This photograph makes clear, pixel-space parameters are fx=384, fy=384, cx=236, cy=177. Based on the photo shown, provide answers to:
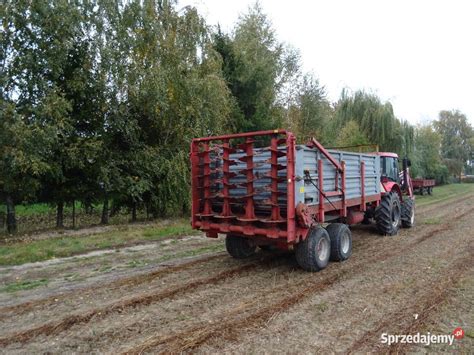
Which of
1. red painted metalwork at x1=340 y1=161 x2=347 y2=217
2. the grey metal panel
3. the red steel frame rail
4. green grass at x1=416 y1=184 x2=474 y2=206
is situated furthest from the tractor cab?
green grass at x1=416 y1=184 x2=474 y2=206

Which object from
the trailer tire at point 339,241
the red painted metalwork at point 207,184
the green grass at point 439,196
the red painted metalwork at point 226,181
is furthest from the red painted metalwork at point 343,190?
the green grass at point 439,196

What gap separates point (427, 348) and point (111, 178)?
10.4 m

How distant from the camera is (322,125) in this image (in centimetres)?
2423

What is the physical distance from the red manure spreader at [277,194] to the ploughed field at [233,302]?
20.8 inches

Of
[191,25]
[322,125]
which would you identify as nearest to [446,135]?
[322,125]

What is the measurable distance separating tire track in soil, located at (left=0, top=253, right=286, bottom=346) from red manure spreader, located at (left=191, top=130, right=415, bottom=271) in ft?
2.70

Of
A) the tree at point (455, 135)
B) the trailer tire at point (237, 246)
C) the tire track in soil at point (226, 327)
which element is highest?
the tree at point (455, 135)

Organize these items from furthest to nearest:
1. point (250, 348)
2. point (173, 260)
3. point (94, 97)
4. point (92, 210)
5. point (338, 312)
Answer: point (92, 210)
point (94, 97)
point (173, 260)
point (338, 312)
point (250, 348)

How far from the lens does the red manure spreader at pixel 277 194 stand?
Result: 609 cm

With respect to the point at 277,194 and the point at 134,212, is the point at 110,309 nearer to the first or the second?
the point at 277,194

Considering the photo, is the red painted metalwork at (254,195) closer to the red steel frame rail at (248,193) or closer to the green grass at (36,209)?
the red steel frame rail at (248,193)

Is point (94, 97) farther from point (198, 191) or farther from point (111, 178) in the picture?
point (198, 191)

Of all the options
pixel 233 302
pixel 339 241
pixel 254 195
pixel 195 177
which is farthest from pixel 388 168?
pixel 233 302

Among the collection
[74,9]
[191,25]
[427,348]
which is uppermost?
[191,25]
